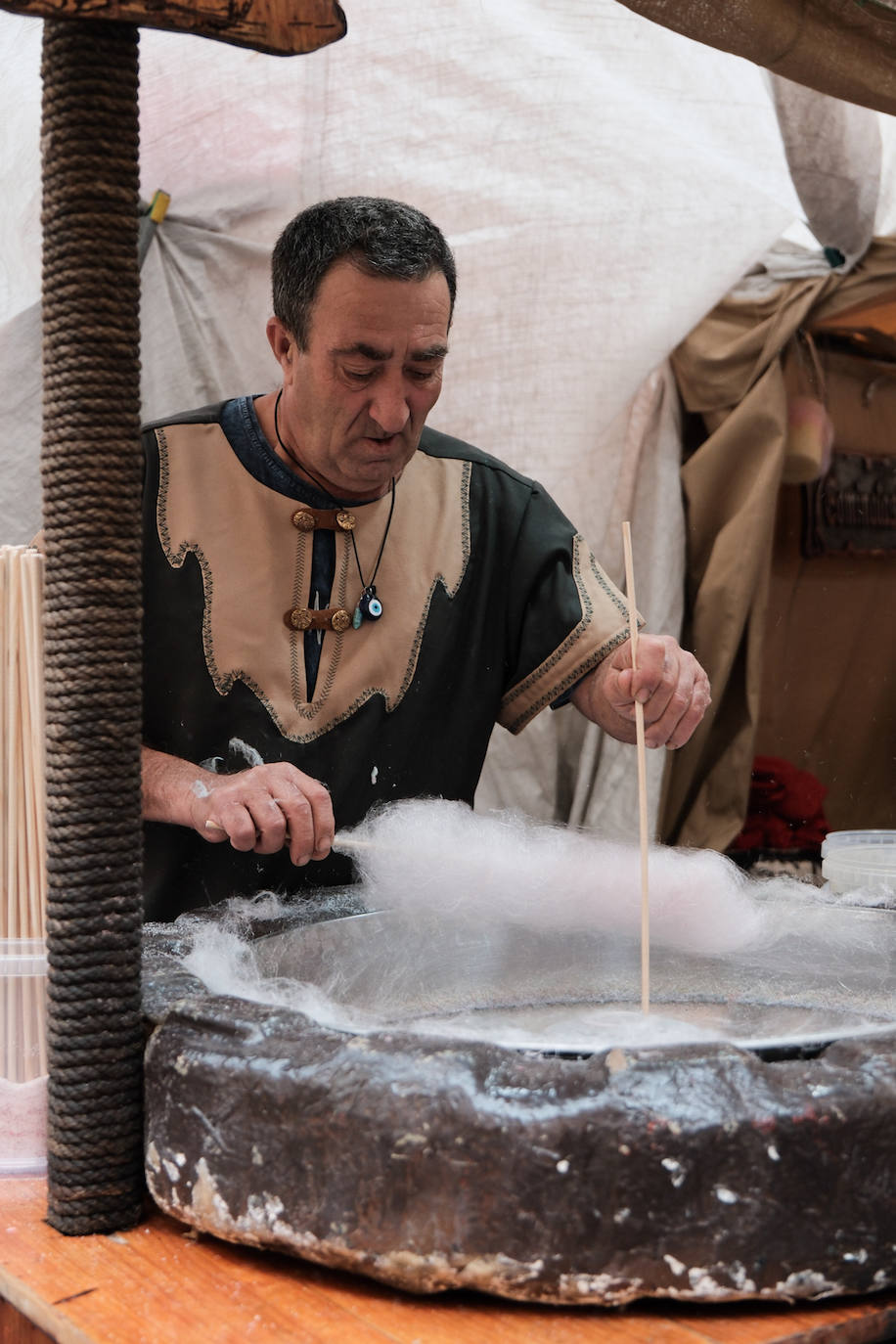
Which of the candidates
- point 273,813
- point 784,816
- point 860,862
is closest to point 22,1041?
point 273,813

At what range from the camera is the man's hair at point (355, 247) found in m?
1.95

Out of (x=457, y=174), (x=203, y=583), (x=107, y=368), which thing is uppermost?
(x=457, y=174)

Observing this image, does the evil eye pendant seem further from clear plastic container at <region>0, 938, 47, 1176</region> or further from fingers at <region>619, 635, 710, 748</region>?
clear plastic container at <region>0, 938, 47, 1176</region>

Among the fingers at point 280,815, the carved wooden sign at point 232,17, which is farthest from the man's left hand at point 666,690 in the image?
the carved wooden sign at point 232,17

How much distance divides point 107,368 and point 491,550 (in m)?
1.28

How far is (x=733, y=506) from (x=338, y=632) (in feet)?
7.22

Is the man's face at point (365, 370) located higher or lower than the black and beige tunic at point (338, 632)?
higher

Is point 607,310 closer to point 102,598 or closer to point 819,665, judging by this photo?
point 819,665

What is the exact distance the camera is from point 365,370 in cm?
200

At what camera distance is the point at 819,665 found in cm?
452

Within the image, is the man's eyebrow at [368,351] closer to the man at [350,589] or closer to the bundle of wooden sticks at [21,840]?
the man at [350,589]

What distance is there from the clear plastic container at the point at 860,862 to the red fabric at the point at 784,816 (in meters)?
1.82

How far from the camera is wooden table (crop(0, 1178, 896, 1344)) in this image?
3.24 ft

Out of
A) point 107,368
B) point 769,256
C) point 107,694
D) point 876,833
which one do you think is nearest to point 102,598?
point 107,694
